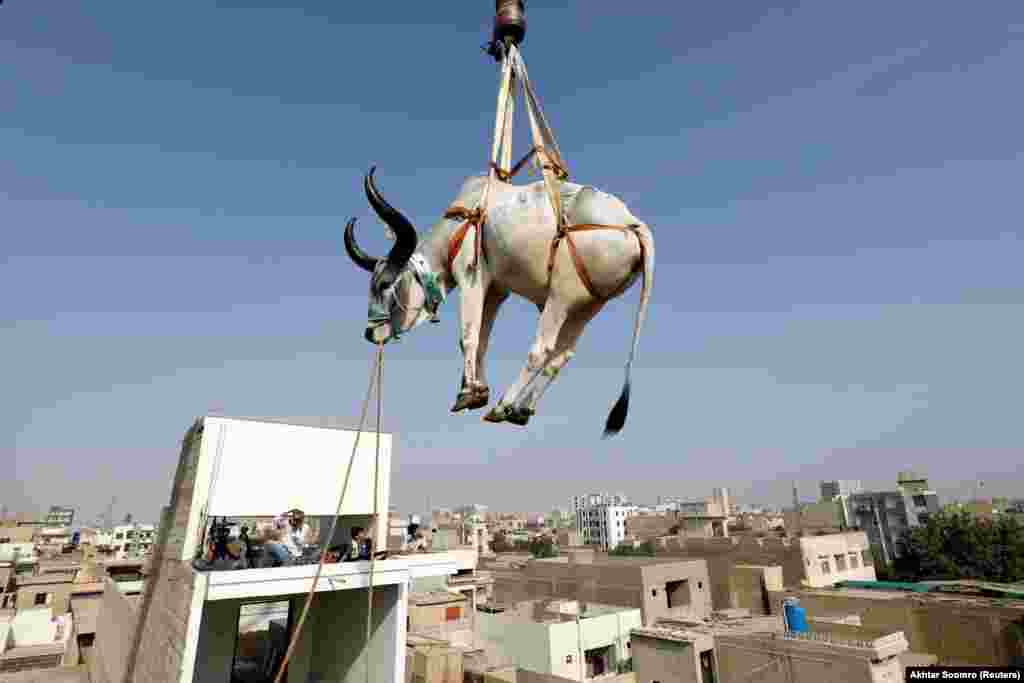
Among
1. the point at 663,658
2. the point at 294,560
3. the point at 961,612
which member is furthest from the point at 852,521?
the point at 294,560

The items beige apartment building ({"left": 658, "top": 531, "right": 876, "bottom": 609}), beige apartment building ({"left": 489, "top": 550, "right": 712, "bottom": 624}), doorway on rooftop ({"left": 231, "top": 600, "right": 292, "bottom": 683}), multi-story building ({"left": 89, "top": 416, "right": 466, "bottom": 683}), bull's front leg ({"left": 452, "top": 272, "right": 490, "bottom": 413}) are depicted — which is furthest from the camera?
beige apartment building ({"left": 658, "top": 531, "right": 876, "bottom": 609})

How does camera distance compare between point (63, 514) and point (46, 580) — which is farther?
point (63, 514)

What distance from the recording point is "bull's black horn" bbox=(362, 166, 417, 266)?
3025mm

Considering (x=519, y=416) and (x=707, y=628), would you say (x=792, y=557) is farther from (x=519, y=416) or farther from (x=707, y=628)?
(x=519, y=416)

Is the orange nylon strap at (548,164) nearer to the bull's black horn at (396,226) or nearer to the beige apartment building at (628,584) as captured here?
the bull's black horn at (396,226)

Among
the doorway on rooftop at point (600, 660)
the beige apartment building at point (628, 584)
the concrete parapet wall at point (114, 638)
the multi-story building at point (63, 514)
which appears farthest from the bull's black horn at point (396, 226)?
the multi-story building at point (63, 514)

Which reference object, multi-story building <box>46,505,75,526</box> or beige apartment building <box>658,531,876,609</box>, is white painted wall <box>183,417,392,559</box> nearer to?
beige apartment building <box>658,531,876,609</box>

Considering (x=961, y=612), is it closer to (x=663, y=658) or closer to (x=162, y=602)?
(x=663, y=658)

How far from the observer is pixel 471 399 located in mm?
3092

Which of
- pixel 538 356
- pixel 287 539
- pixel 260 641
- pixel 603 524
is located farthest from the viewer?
pixel 603 524

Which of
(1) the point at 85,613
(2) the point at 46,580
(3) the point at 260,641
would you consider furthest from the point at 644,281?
(2) the point at 46,580

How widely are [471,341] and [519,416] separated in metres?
0.49

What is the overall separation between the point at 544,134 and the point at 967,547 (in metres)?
53.4

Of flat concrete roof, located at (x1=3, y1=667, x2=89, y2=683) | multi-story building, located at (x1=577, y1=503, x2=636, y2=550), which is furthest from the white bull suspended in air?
multi-story building, located at (x1=577, y1=503, x2=636, y2=550)
